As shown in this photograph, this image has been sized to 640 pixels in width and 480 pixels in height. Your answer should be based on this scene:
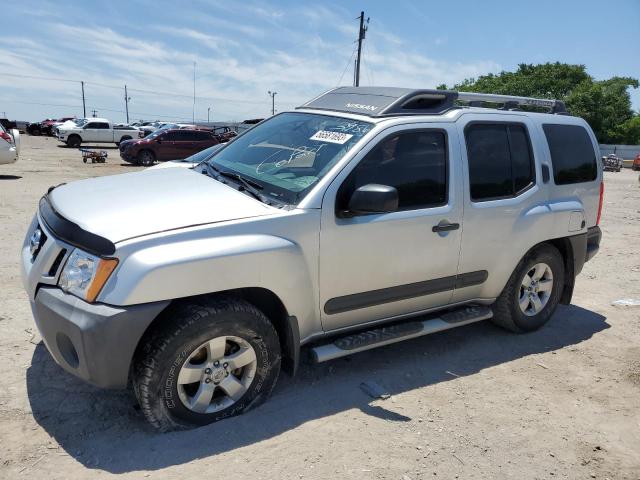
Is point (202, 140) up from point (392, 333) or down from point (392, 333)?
up

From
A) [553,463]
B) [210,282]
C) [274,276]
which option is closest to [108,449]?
[210,282]

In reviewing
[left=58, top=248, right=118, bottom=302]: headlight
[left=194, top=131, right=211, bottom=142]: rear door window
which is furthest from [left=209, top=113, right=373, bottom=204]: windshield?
[left=194, top=131, right=211, bottom=142]: rear door window

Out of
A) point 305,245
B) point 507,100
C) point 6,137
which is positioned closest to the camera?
point 305,245

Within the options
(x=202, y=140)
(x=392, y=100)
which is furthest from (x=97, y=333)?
(x=202, y=140)

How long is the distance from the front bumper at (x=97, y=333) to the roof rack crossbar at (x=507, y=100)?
290 cm

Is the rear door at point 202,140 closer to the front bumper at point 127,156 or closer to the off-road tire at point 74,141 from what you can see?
the front bumper at point 127,156

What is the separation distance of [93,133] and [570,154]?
31.0 m

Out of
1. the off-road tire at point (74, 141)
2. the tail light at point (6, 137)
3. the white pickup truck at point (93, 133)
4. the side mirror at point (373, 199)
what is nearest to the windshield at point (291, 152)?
the side mirror at point (373, 199)

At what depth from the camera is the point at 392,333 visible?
11.9 ft

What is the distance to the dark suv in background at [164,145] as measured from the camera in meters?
20.3

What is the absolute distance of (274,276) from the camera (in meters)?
2.98

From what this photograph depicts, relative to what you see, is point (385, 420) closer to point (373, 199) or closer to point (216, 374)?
point (216, 374)

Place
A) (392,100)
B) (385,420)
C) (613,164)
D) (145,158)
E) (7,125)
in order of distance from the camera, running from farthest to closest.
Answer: (613,164) < (7,125) < (145,158) < (392,100) < (385,420)

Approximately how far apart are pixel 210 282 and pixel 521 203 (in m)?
2.70
